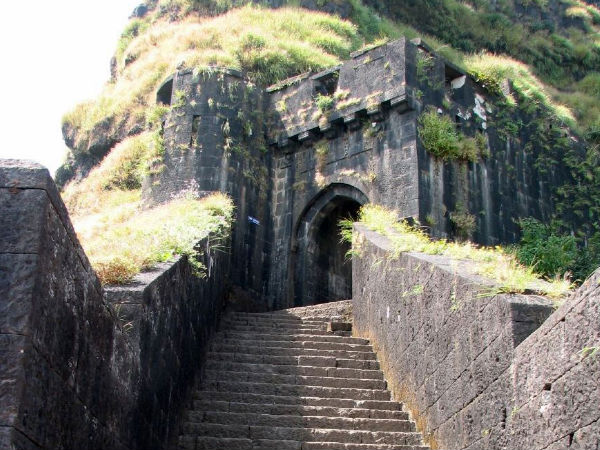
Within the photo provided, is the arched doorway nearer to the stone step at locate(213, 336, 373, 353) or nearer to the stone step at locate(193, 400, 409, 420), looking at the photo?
the stone step at locate(213, 336, 373, 353)

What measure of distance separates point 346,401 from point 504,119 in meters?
10.3

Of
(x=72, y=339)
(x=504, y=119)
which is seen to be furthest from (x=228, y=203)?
(x=72, y=339)

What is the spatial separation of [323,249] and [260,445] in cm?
942

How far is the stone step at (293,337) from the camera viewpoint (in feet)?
35.8

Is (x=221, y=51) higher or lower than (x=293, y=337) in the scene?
higher

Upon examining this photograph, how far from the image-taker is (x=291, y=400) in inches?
353

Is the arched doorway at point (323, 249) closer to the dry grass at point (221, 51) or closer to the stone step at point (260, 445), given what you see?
the dry grass at point (221, 51)

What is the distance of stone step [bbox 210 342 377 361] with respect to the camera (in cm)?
1034

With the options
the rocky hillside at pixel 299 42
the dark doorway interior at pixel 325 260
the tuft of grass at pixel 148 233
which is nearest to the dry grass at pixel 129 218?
the tuft of grass at pixel 148 233

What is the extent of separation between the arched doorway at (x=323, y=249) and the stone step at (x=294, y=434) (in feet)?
26.3

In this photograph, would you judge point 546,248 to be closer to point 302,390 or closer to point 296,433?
point 302,390

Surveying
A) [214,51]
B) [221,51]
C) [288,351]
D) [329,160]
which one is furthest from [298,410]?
[214,51]

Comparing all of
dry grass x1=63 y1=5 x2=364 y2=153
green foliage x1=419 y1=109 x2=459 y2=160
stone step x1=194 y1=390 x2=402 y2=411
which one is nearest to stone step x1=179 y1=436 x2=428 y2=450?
stone step x1=194 y1=390 x2=402 y2=411

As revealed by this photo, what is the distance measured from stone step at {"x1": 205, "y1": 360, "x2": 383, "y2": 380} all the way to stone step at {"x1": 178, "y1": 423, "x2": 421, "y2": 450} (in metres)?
1.61
